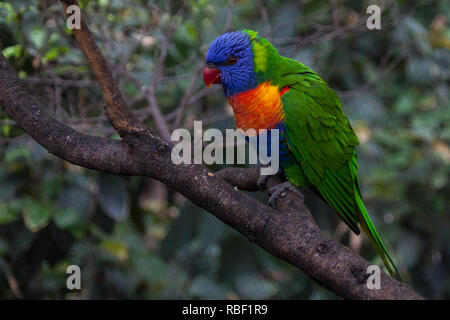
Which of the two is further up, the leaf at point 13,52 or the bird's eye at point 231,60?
the leaf at point 13,52

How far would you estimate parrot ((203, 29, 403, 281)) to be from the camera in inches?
69.9

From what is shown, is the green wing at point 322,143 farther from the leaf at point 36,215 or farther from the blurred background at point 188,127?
the leaf at point 36,215

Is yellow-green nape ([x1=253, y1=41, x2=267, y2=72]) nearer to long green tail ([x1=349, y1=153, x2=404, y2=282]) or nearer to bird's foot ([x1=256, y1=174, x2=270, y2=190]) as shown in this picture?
bird's foot ([x1=256, y1=174, x2=270, y2=190])

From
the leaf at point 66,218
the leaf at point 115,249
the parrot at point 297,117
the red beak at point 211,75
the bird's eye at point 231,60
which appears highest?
the bird's eye at point 231,60

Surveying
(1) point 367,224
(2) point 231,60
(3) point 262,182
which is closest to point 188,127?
(2) point 231,60

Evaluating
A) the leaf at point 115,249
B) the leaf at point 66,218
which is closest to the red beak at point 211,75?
the leaf at point 66,218

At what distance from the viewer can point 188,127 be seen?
2619 millimetres

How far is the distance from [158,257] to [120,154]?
1.89 meters

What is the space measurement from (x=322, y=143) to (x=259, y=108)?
0.30 metres

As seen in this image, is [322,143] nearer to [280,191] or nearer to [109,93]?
[280,191]

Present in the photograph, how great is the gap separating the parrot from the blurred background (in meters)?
0.42

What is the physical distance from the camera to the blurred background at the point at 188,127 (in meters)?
2.30

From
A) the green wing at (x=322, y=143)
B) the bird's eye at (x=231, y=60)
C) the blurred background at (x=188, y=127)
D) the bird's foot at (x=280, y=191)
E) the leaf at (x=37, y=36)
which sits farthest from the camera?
the blurred background at (x=188, y=127)
